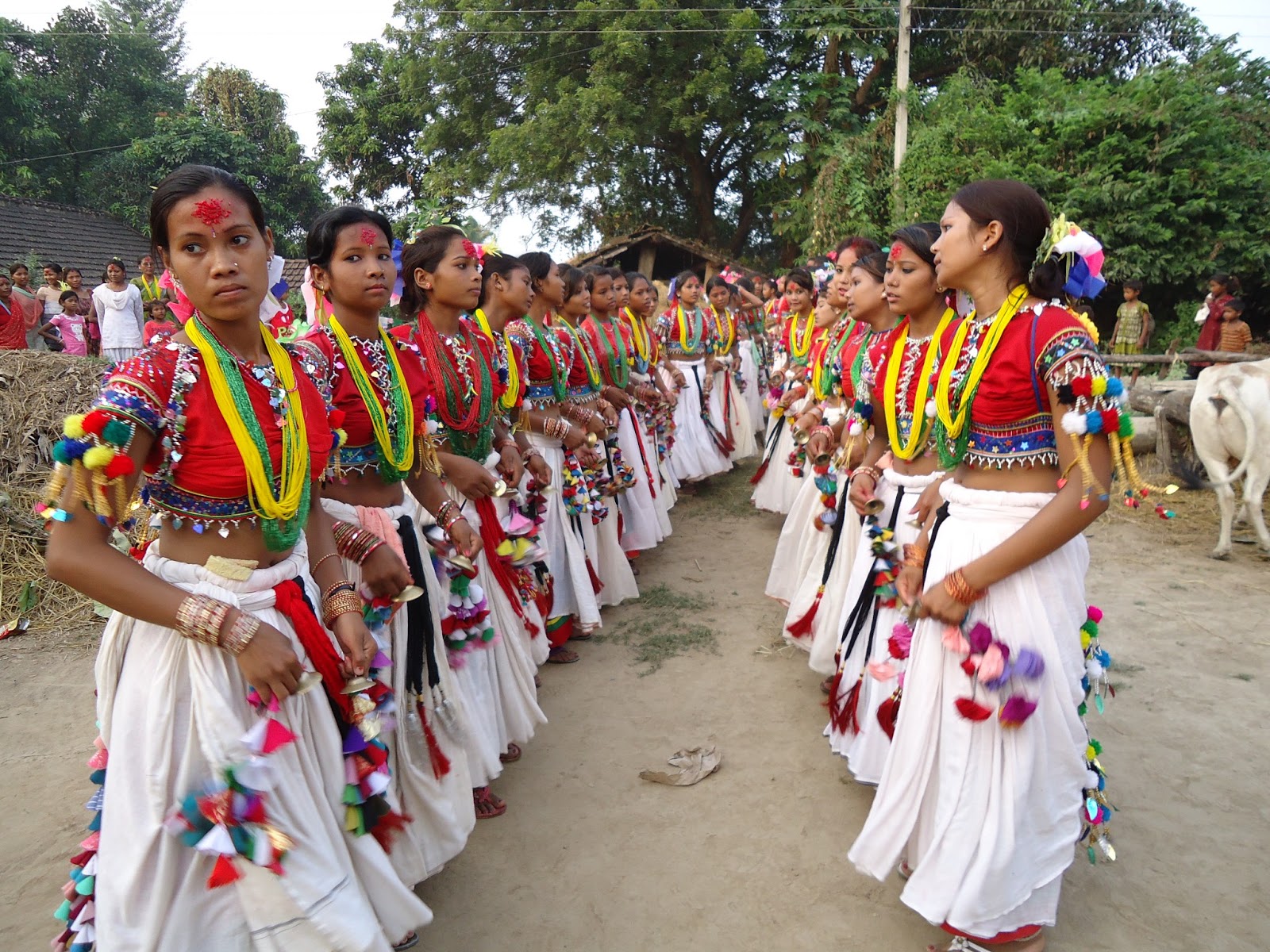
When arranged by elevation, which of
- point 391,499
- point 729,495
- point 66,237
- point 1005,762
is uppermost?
point 66,237

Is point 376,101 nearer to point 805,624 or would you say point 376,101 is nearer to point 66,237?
point 66,237

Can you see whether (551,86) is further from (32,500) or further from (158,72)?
(158,72)

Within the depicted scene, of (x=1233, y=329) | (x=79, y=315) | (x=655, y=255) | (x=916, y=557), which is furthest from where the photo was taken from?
(x=655, y=255)

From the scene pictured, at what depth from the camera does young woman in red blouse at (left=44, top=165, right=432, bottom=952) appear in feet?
5.96

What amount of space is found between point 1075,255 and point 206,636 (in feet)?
7.99

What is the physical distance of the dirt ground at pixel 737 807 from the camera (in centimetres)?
279

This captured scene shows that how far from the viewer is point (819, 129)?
18797 mm

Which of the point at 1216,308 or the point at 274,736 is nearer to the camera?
the point at 274,736

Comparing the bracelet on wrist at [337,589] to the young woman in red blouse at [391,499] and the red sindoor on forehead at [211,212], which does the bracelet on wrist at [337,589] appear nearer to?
the young woman in red blouse at [391,499]

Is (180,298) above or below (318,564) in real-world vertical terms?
above

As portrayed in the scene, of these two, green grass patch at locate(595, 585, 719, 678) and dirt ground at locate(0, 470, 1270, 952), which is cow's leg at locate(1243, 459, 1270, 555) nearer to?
dirt ground at locate(0, 470, 1270, 952)

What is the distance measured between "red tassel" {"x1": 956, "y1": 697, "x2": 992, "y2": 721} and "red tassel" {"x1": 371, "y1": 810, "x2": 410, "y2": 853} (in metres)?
1.63

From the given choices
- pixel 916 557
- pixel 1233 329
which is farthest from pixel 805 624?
pixel 1233 329

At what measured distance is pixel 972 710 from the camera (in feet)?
7.79
